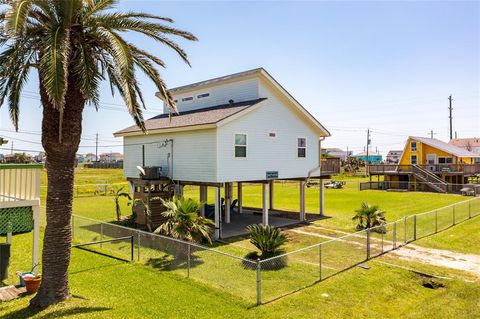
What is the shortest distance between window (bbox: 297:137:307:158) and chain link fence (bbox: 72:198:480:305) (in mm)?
6891

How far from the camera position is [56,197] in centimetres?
934

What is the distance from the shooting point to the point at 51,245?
30.6 ft

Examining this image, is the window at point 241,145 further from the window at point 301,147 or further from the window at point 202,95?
the window at point 202,95

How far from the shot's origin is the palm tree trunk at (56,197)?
9.30 metres

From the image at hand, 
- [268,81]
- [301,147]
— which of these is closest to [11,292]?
[268,81]

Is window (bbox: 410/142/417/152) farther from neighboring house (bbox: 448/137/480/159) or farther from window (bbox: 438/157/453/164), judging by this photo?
neighboring house (bbox: 448/137/480/159)

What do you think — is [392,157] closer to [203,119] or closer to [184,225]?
[203,119]

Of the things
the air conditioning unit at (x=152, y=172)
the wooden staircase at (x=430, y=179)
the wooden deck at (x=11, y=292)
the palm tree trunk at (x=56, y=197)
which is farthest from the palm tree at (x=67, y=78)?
the wooden staircase at (x=430, y=179)

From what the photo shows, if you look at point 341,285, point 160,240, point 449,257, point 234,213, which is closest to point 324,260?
point 341,285

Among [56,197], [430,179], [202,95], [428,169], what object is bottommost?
[430,179]

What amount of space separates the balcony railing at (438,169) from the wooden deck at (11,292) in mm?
42046

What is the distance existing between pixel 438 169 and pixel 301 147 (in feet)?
92.7

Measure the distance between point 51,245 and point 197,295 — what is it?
4163mm

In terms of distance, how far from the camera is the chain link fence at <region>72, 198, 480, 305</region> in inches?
441
